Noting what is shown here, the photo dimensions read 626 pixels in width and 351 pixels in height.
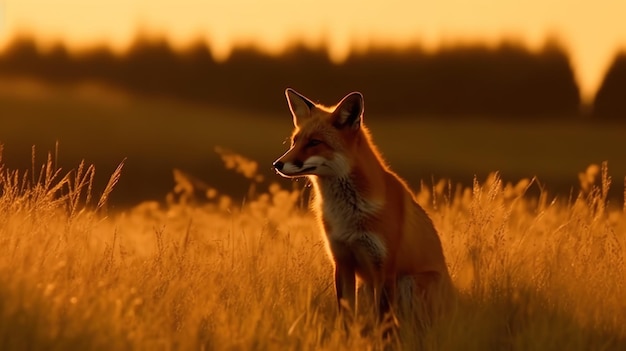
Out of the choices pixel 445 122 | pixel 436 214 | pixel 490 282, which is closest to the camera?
pixel 490 282

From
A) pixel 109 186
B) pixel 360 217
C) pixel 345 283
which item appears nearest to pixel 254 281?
pixel 345 283

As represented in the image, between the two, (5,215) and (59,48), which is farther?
(59,48)

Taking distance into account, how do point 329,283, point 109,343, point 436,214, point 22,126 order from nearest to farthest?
point 109,343
point 329,283
point 436,214
point 22,126

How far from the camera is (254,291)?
6.97 metres

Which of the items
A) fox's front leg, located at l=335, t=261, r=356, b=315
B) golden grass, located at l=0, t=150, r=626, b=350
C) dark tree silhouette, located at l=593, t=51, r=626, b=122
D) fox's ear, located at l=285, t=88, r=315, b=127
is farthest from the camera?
dark tree silhouette, located at l=593, t=51, r=626, b=122

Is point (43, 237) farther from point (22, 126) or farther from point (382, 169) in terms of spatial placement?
point (22, 126)

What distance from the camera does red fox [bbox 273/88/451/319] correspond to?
22.0 feet

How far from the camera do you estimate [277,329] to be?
6461 mm

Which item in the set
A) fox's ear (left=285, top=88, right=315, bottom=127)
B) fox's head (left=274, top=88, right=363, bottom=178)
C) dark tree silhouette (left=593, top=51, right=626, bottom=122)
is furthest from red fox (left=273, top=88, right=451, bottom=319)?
dark tree silhouette (left=593, top=51, right=626, bottom=122)

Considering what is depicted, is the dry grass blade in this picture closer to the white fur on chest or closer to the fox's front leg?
the white fur on chest

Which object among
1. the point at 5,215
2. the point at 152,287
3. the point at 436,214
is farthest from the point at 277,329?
the point at 436,214

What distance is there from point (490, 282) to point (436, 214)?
2.69 metres

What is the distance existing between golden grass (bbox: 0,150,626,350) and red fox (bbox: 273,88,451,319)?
30cm

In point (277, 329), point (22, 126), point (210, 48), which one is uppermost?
point (210, 48)
